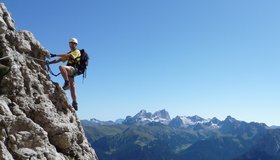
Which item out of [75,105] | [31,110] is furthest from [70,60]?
[31,110]

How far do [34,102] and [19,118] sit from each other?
6.19 feet

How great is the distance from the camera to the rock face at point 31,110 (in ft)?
37.0

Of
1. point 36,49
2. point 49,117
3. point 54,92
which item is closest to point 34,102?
point 49,117

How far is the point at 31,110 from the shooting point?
13.1 meters

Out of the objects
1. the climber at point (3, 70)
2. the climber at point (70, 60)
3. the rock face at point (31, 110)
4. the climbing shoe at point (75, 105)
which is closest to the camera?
the rock face at point (31, 110)

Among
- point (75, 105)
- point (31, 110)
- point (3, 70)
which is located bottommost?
point (31, 110)

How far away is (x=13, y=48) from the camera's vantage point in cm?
1461

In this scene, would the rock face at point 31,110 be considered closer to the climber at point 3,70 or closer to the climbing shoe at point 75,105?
the climber at point 3,70

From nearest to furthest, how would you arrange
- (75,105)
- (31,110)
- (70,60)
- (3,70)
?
1. (3,70)
2. (31,110)
3. (70,60)
4. (75,105)

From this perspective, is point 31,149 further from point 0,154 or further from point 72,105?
point 72,105

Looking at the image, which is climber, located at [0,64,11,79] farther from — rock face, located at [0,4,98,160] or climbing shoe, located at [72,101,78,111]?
climbing shoe, located at [72,101,78,111]

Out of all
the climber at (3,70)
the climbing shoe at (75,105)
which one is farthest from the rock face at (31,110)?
the climbing shoe at (75,105)

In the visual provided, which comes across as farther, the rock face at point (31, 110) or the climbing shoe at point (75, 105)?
the climbing shoe at point (75, 105)

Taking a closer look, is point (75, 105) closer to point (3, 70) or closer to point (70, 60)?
point (70, 60)
